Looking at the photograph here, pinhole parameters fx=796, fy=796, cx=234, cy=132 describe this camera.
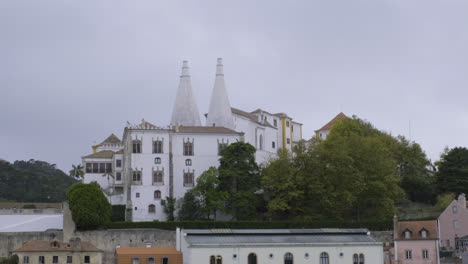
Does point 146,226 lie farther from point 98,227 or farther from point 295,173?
point 295,173

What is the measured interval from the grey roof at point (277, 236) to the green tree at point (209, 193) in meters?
7.20

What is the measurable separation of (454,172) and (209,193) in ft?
91.9

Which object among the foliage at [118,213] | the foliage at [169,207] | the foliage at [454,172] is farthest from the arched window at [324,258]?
the foliage at [454,172]

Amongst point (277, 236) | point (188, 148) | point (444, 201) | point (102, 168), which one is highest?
point (188, 148)

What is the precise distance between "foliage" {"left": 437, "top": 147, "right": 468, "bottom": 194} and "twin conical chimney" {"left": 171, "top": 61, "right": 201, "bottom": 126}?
28450mm

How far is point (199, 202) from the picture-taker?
7950 centimetres

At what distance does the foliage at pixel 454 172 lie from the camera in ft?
283

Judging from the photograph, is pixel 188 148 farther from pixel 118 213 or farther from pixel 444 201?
pixel 444 201

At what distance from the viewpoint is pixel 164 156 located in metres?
82.8

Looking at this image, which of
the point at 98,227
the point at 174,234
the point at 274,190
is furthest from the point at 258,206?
the point at 98,227

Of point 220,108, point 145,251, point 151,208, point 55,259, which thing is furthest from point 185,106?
point 55,259

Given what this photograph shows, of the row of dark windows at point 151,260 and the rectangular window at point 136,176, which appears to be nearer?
the row of dark windows at point 151,260

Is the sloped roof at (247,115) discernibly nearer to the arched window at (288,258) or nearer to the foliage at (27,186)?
the arched window at (288,258)

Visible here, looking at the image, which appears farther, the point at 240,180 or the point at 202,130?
the point at 202,130
